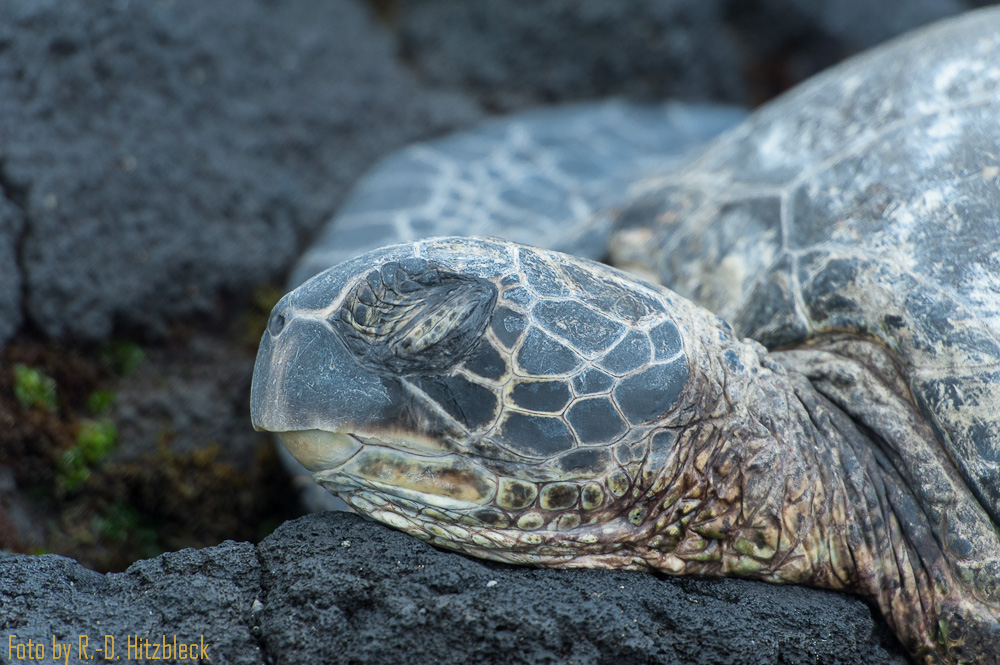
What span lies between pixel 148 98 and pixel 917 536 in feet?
9.22

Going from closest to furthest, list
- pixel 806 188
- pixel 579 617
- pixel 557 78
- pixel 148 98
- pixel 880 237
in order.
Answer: pixel 579 617 < pixel 880 237 < pixel 806 188 < pixel 148 98 < pixel 557 78

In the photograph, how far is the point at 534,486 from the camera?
1513mm

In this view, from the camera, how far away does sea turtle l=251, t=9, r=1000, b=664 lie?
4.92ft

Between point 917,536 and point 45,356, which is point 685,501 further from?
point 45,356

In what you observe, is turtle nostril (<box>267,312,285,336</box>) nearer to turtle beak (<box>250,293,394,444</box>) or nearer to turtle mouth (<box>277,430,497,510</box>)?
turtle beak (<box>250,293,394,444</box>)

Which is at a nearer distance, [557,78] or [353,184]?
[353,184]

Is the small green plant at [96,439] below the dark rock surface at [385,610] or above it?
below

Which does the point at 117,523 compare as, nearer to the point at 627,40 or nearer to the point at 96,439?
the point at 96,439

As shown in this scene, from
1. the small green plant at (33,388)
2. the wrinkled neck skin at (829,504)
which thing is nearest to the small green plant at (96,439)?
the small green plant at (33,388)

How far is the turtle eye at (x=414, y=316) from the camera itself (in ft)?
4.90

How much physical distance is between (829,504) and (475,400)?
0.81 meters

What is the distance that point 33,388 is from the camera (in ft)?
7.98

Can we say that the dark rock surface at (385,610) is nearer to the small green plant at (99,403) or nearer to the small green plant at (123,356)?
the small green plant at (99,403)

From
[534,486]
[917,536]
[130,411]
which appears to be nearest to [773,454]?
[917,536]
